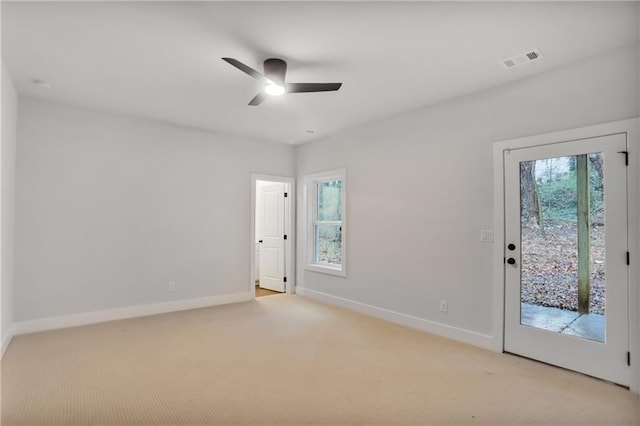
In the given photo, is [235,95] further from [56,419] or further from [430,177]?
[56,419]

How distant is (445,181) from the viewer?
3.89 metres

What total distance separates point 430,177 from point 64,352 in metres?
4.20

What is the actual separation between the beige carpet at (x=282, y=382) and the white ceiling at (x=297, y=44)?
2.64 meters

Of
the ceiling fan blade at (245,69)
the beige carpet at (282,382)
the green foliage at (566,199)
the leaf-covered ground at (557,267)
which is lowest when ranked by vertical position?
the beige carpet at (282,382)

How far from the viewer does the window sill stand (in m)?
5.15

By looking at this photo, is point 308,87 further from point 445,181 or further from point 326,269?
point 326,269

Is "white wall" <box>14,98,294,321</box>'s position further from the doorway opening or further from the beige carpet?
the doorway opening

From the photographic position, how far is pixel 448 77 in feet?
10.8

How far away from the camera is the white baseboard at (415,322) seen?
3520 millimetres

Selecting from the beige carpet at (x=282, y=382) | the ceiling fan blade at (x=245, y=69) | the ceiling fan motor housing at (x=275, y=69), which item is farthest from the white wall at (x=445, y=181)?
the ceiling fan blade at (x=245, y=69)

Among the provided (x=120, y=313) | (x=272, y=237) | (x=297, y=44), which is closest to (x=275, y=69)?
(x=297, y=44)

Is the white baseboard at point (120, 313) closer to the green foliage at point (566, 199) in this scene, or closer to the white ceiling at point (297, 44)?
the white ceiling at point (297, 44)

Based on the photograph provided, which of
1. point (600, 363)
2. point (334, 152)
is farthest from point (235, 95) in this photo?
point (600, 363)

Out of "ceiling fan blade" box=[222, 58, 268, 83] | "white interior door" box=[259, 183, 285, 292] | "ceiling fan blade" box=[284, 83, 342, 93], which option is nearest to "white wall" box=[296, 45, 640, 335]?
"white interior door" box=[259, 183, 285, 292]
